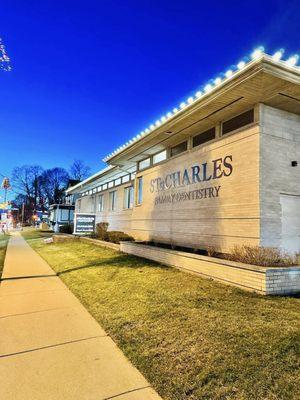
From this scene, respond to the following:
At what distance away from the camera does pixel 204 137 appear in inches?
428

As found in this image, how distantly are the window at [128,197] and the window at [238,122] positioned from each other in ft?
31.6

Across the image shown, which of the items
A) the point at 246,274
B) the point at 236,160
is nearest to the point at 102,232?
the point at 236,160

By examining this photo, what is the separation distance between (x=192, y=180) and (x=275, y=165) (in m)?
3.27

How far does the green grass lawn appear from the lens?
3.15 meters

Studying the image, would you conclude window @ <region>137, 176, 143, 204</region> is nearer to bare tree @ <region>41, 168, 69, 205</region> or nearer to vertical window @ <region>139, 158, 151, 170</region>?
vertical window @ <region>139, 158, 151, 170</region>

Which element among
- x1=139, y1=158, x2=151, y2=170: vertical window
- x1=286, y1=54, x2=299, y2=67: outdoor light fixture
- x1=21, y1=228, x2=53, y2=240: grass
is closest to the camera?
x1=286, y1=54, x2=299, y2=67: outdoor light fixture

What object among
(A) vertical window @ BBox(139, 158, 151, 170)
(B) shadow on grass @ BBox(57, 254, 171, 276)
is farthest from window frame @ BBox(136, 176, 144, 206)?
(B) shadow on grass @ BBox(57, 254, 171, 276)

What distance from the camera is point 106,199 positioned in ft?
77.6

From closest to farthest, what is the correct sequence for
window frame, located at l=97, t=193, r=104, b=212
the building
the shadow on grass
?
1. the building
2. the shadow on grass
3. window frame, located at l=97, t=193, r=104, b=212

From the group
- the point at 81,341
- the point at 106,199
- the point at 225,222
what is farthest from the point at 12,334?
the point at 106,199

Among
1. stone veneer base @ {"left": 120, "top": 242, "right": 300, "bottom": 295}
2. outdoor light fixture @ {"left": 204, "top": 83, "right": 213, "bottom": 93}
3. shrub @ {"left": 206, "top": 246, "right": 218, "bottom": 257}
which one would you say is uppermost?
outdoor light fixture @ {"left": 204, "top": 83, "right": 213, "bottom": 93}

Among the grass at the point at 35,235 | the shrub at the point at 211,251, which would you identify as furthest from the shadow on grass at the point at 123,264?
the grass at the point at 35,235

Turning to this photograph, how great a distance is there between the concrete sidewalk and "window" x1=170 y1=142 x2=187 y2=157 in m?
7.41

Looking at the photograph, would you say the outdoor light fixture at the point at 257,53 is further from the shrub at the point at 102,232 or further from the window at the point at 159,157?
the shrub at the point at 102,232
